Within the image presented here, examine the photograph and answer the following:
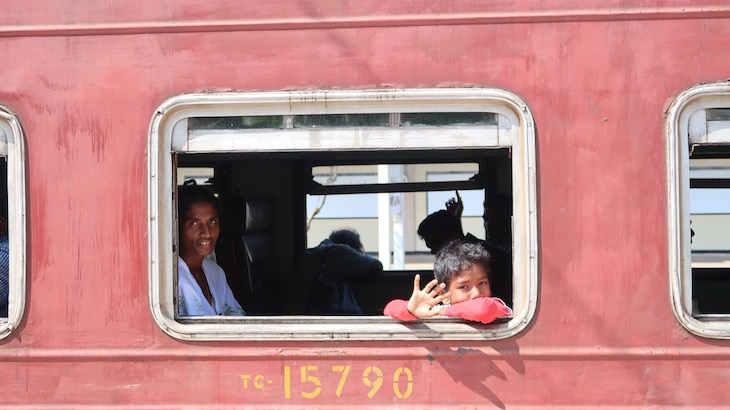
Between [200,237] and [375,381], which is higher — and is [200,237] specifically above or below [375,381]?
above

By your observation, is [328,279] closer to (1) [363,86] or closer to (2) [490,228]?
(2) [490,228]

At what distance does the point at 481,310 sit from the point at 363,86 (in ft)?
2.74

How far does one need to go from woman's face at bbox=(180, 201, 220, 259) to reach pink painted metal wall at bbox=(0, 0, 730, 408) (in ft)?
1.51

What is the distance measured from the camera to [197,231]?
3.14 metres

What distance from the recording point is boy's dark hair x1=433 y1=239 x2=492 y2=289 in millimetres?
2906

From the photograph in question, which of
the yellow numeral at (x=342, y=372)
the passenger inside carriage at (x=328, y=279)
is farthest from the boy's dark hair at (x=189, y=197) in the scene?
the passenger inside carriage at (x=328, y=279)

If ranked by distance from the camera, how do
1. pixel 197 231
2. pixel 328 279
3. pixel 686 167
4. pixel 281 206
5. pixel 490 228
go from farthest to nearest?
pixel 281 206 < pixel 328 279 < pixel 490 228 < pixel 197 231 < pixel 686 167

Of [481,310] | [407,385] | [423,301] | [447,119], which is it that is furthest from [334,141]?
[407,385]

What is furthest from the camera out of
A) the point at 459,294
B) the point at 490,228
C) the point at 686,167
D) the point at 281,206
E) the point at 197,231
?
the point at 281,206

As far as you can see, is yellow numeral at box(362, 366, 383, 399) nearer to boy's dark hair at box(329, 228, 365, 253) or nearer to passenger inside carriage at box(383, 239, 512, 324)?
passenger inside carriage at box(383, 239, 512, 324)

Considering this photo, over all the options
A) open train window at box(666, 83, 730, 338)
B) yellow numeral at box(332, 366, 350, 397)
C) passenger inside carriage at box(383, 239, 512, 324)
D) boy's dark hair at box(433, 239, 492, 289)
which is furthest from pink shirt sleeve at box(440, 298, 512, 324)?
open train window at box(666, 83, 730, 338)

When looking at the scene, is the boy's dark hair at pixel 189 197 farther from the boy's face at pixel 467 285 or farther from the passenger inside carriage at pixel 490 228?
the passenger inside carriage at pixel 490 228

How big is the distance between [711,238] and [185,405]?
15216mm

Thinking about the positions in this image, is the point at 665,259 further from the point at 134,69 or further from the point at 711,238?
the point at 711,238
